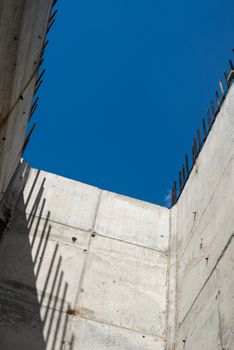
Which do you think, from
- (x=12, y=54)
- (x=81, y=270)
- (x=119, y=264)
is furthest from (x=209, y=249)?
(x=12, y=54)

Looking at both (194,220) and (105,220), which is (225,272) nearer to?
(194,220)

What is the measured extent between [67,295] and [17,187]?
1.76 metres

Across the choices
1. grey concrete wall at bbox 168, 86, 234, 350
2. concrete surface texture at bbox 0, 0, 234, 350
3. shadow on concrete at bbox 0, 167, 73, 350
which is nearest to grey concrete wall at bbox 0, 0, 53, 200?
concrete surface texture at bbox 0, 0, 234, 350

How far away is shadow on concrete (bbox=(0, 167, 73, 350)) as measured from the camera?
4004 mm

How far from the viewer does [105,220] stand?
5426mm

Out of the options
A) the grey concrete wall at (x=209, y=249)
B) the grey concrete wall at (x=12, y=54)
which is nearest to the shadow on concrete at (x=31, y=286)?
the grey concrete wall at (x=209, y=249)

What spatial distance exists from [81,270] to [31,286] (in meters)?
0.67

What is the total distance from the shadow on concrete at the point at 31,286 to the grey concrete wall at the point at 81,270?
11mm

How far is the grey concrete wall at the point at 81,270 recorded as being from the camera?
4.16 m

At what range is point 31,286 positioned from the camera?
4414 mm

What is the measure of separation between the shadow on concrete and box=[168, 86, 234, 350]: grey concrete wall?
4.70 feet

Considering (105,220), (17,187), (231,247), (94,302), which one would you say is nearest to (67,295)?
(94,302)

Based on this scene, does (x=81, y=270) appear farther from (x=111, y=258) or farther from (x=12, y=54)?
(x=12, y=54)

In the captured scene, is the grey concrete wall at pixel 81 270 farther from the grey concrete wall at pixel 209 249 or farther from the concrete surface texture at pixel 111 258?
the grey concrete wall at pixel 209 249
